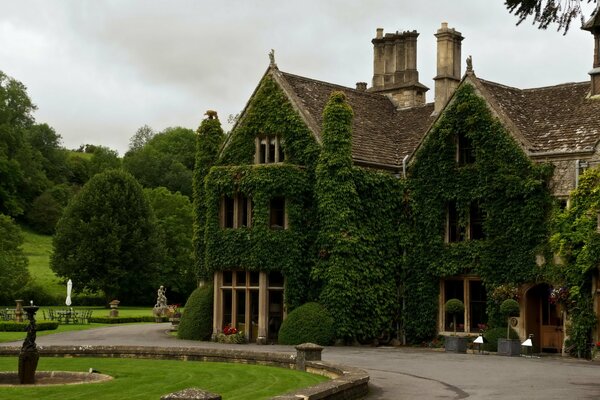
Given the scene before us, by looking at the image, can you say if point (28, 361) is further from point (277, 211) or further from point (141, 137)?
point (141, 137)

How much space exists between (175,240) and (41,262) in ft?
49.7

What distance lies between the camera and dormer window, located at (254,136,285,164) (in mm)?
40438

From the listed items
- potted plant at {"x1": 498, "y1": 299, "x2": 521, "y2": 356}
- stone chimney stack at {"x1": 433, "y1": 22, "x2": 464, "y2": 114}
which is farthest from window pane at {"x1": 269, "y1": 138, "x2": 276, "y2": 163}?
potted plant at {"x1": 498, "y1": 299, "x2": 521, "y2": 356}

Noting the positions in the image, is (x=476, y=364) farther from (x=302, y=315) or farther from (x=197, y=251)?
(x=197, y=251)

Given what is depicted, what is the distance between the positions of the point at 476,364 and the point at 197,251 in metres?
17.5

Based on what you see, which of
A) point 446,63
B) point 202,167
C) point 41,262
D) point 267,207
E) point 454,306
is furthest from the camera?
point 41,262

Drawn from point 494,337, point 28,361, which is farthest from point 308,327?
point 28,361

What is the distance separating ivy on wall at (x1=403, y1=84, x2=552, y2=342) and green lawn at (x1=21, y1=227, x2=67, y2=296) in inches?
1838

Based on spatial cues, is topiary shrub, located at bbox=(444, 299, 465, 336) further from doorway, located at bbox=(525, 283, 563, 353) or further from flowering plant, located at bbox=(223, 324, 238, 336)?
flowering plant, located at bbox=(223, 324, 238, 336)

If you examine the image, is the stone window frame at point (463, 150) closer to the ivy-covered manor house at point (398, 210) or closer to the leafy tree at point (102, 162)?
the ivy-covered manor house at point (398, 210)

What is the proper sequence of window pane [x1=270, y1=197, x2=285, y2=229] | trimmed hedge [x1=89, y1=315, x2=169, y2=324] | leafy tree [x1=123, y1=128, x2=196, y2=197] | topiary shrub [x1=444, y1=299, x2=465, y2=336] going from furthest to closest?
leafy tree [x1=123, y1=128, x2=196, y2=197] < trimmed hedge [x1=89, y1=315, x2=169, y2=324] < window pane [x1=270, y1=197, x2=285, y2=229] < topiary shrub [x1=444, y1=299, x2=465, y2=336]

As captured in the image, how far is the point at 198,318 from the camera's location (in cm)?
4031

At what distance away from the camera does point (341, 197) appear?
124 ft

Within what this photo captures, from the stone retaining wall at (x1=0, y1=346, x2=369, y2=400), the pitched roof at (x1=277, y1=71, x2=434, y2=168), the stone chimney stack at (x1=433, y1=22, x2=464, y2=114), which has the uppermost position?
the stone chimney stack at (x1=433, y1=22, x2=464, y2=114)
